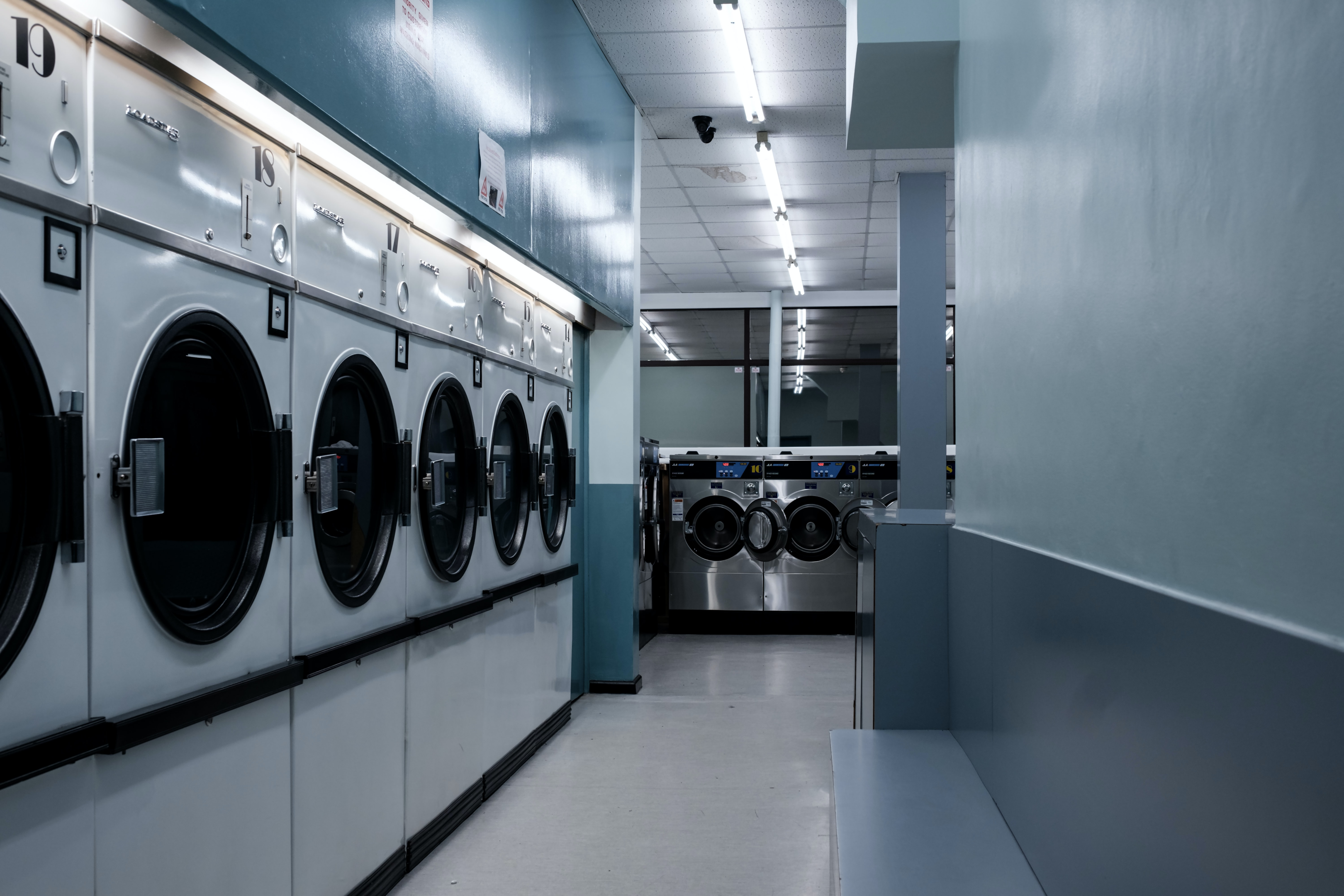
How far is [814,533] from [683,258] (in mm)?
3088

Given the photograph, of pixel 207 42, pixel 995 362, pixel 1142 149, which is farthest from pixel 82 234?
pixel 995 362

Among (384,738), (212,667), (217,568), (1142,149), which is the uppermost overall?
(1142,149)

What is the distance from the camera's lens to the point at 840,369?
1215 centimetres

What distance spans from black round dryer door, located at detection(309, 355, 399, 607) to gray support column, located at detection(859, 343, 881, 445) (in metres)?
9.45

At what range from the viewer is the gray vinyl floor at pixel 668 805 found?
132 inches

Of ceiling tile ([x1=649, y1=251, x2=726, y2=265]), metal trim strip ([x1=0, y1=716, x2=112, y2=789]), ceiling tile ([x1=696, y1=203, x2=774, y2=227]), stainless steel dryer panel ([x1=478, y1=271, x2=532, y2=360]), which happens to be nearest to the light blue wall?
metal trim strip ([x1=0, y1=716, x2=112, y2=789])

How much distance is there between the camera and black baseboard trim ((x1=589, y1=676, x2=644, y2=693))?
6258mm

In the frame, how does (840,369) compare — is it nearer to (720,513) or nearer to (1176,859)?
(720,513)

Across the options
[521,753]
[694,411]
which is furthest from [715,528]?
[694,411]

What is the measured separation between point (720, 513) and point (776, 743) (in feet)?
13.9

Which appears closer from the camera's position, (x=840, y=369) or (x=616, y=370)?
(x=616, y=370)

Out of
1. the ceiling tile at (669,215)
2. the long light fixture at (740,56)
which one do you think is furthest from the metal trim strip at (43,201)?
the ceiling tile at (669,215)

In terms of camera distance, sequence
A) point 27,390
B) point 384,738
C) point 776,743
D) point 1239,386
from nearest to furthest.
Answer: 1. point 1239,386
2. point 27,390
3. point 384,738
4. point 776,743

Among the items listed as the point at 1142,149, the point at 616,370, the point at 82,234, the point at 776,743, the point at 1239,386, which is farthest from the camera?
the point at 616,370
